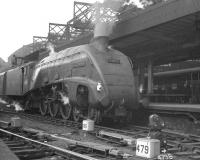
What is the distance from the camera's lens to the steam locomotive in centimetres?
1121

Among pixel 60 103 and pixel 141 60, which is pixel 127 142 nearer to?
pixel 60 103

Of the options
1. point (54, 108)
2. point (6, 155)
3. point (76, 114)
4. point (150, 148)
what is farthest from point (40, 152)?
point (54, 108)

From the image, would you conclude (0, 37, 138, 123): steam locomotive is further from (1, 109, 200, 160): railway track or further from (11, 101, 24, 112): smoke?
(11, 101, 24, 112): smoke

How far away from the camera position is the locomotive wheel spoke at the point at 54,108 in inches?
560

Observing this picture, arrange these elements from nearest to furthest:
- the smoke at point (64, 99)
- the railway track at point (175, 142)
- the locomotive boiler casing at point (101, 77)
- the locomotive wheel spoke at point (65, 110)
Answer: the railway track at point (175, 142), the locomotive boiler casing at point (101, 77), the smoke at point (64, 99), the locomotive wheel spoke at point (65, 110)

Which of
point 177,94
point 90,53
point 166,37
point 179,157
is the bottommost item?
point 179,157

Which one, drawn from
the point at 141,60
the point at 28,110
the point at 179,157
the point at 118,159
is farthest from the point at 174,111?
the point at 28,110

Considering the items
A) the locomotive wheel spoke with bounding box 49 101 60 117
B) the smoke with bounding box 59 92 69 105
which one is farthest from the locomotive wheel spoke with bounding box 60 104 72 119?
the locomotive wheel spoke with bounding box 49 101 60 117

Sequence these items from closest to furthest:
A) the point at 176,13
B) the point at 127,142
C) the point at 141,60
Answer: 1. the point at 127,142
2. the point at 176,13
3. the point at 141,60

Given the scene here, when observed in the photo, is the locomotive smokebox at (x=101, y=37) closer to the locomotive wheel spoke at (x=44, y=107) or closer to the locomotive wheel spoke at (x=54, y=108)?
the locomotive wheel spoke at (x=54, y=108)

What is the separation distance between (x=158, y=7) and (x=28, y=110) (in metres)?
10.4

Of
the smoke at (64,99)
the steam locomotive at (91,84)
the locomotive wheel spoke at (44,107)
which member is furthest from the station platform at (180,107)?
the locomotive wheel spoke at (44,107)

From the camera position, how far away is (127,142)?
7.68 metres

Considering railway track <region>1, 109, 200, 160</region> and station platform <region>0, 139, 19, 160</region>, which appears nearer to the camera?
station platform <region>0, 139, 19, 160</region>
